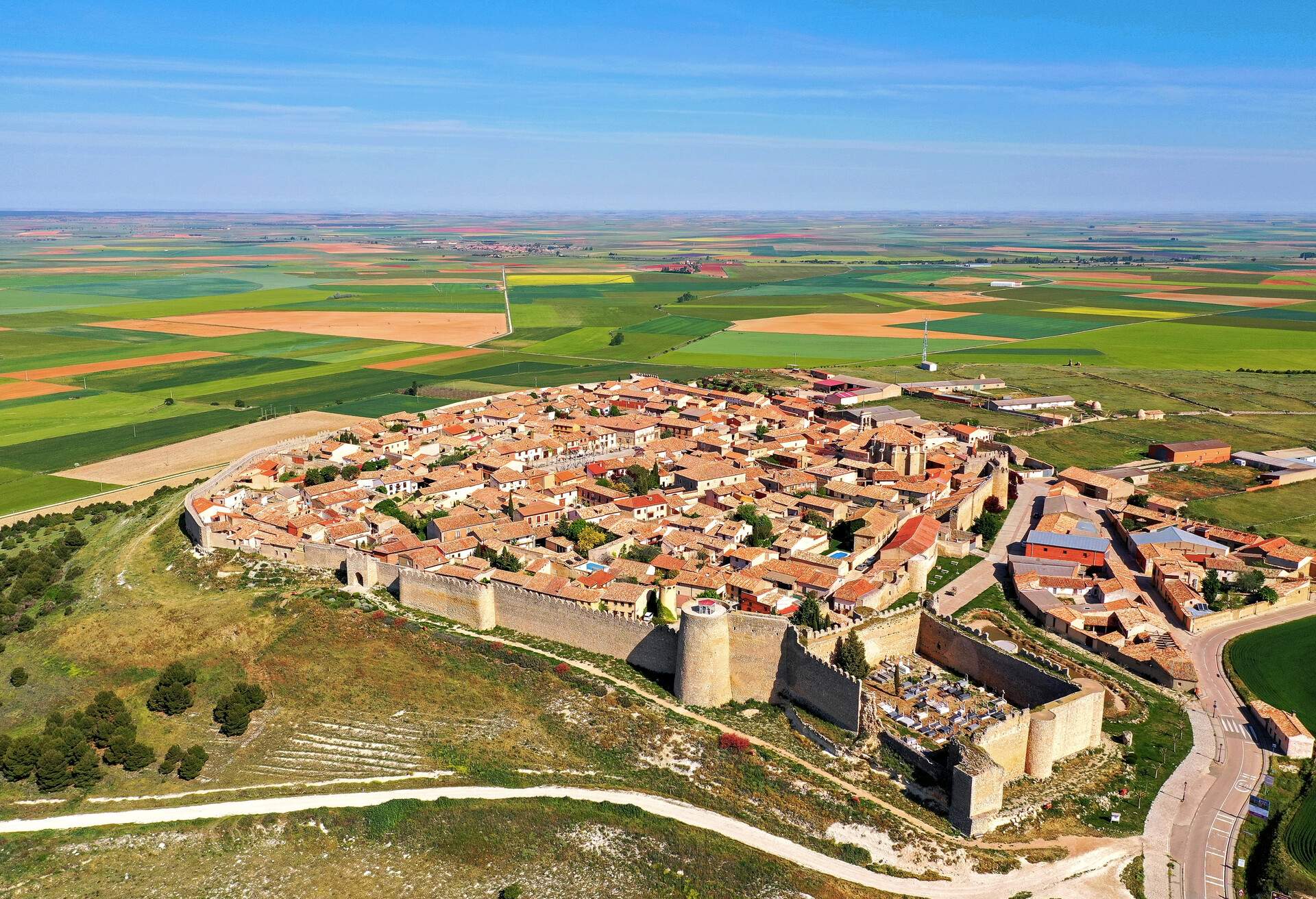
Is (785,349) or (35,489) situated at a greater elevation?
(785,349)

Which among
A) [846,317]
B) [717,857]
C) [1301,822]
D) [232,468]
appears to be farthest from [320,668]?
[846,317]

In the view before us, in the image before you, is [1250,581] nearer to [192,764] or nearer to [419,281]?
[192,764]

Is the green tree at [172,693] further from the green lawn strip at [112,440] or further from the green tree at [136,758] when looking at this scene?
the green lawn strip at [112,440]

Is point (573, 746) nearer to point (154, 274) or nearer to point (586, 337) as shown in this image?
point (586, 337)

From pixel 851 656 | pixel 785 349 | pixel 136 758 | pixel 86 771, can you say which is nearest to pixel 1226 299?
pixel 785 349

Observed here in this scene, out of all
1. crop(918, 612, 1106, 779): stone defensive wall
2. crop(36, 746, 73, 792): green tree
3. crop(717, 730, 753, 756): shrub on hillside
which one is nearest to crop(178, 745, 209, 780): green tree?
crop(36, 746, 73, 792): green tree
